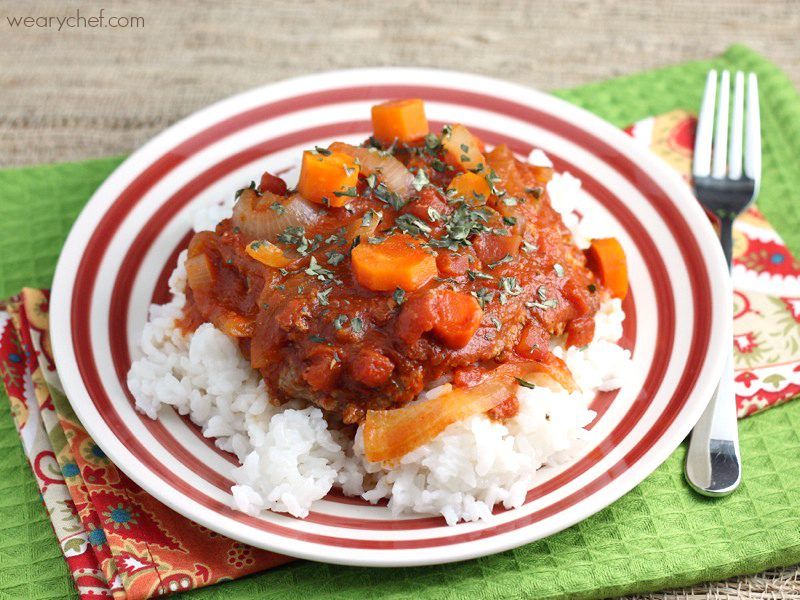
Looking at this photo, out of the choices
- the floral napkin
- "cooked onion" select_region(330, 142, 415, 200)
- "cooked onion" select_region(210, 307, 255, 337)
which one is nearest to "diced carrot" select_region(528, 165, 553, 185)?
"cooked onion" select_region(330, 142, 415, 200)

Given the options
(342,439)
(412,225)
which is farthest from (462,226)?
(342,439)

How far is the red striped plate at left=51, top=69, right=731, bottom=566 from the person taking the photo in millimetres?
4047

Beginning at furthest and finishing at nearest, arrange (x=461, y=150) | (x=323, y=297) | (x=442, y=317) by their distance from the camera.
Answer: (x=461, y=150), (x=323, y=297), (x=442, y=317)

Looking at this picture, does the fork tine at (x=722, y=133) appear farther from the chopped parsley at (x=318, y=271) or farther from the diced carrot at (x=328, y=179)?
the chopped parsley at (x=318, y=271)

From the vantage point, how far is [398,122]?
16.8ft

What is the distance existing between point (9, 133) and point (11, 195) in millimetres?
1003

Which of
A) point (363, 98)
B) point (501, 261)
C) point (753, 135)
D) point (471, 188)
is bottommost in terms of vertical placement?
point (501, 261)

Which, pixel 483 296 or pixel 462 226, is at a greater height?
pixel 462 226

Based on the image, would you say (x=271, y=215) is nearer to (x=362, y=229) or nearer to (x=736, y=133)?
(x=362, y=229)

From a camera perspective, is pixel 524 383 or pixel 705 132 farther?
pixel 705 132

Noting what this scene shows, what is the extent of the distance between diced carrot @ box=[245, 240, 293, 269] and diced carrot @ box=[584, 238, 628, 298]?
168 centimetres

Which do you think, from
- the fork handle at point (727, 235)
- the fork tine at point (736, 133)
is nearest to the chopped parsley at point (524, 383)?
the fork handle at point (727, 235)

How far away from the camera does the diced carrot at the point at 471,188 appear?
15.5 ft

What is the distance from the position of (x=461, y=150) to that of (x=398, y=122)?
0.43 m
